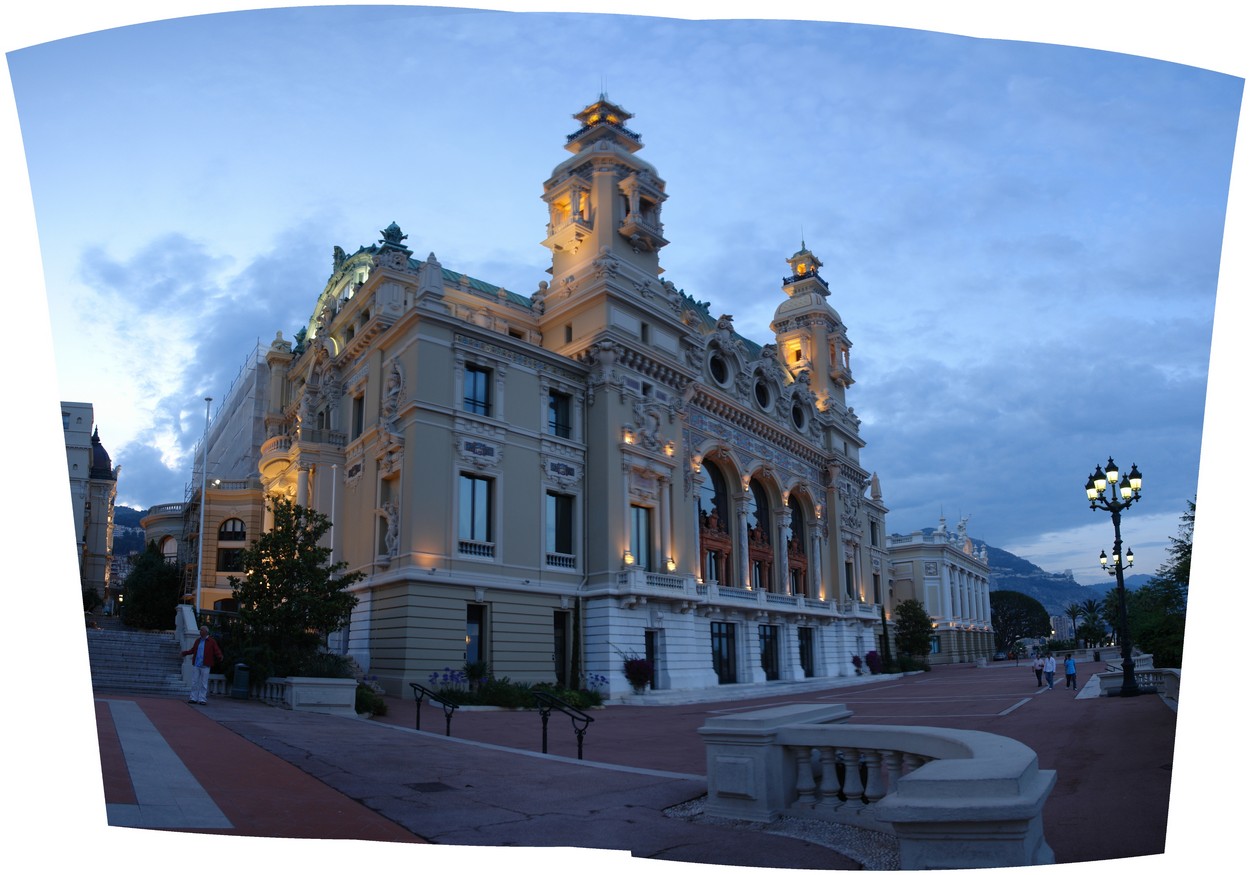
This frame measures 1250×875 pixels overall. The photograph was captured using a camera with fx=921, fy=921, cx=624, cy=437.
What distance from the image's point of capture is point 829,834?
7980 mm

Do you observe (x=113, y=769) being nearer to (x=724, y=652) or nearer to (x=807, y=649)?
(x=724, y=652)

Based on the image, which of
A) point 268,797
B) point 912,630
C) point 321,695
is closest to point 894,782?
point 268,797

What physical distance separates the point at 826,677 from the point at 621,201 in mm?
29666

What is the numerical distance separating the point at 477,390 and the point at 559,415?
4517 mm

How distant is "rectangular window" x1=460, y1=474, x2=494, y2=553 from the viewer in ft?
113

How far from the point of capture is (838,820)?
8320 mm

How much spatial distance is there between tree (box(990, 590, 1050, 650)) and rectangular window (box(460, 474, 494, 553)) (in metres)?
111

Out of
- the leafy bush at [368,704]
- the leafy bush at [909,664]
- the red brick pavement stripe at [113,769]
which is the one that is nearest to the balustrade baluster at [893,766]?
the red brick pavement stripe at [113,769]

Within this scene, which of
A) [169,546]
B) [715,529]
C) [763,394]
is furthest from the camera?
[169,546]

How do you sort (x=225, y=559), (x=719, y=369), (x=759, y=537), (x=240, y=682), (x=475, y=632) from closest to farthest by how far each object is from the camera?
(x=240, y=682) < (x=475, y=632) < (x=225, y=559) < (x=719, y=369) < (x=759, y=537)

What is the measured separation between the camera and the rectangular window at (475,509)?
34.3 meters

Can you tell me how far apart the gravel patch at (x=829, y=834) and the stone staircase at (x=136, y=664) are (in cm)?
1644

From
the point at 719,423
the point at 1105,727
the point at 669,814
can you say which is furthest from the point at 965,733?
the point at 719,423

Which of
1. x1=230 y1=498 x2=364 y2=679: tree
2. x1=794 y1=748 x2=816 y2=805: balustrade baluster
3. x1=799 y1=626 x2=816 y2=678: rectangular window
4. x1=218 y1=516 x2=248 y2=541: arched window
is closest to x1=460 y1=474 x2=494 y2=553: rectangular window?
x1=230 y1=498 x2=364 y2=679: tree
